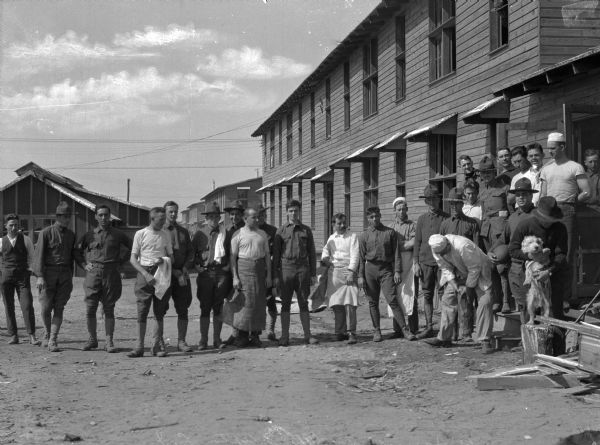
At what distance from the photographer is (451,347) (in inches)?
353

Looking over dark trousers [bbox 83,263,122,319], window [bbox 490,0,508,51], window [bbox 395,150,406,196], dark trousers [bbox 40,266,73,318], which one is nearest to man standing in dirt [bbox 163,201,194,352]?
dark trousers [bbox 83,263,122,319]

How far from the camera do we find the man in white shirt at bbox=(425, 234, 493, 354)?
8.32 metres

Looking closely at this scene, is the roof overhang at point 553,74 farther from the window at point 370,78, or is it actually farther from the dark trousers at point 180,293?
the window at point 370,78

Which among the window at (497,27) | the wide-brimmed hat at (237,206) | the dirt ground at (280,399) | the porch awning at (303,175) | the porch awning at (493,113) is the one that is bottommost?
the dirt ground at (280,399)

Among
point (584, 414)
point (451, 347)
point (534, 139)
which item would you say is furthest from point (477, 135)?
point (584, 414)

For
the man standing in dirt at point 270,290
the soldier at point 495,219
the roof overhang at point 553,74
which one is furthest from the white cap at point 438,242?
the man standing in dirt at point 270,290

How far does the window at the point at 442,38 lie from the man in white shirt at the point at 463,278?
623 cm

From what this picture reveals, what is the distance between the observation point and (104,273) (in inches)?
384

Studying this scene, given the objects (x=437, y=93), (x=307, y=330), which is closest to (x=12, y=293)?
(x=307, y=330)

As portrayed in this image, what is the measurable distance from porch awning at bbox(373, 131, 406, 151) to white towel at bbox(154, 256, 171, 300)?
286 inches

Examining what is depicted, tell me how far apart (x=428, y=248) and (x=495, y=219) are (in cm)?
108

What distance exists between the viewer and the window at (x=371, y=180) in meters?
18.5

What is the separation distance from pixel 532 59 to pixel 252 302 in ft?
18.4

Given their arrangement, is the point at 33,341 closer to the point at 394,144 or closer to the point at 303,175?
the point at 394,144
